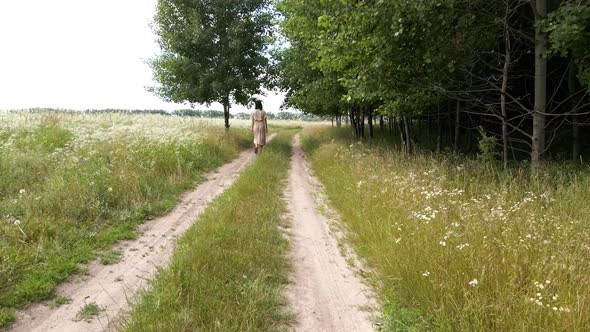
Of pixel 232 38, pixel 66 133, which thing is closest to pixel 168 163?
pixel 66 133

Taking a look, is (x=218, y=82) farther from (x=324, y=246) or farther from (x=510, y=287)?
(x=510, y=287)

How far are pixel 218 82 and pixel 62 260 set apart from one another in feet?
56.5

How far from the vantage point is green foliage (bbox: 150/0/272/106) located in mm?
20453

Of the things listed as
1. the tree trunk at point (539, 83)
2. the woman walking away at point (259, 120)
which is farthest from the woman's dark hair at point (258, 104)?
the tree trunk at point (539, 83)

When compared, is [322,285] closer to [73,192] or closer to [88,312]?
[88,312]

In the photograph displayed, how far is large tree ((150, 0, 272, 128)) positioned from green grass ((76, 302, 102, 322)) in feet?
58.7

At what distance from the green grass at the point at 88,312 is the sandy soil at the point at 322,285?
6.91 ft

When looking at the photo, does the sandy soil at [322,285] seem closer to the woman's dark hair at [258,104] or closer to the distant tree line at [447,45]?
the distant tree line at [447,45]

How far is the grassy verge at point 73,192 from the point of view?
4488 mm

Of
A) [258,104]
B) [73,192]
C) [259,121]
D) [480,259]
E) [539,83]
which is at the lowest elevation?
[480,259]

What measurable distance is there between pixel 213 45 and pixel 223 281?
1983cm

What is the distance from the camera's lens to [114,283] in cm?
432

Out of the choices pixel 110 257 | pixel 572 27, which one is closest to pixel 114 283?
pixel 110 257

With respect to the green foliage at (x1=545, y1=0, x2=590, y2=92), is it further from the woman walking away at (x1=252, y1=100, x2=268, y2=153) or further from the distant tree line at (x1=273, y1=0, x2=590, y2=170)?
the woman walking away at (x1=252, y1=100, x2=268, y2=153)
